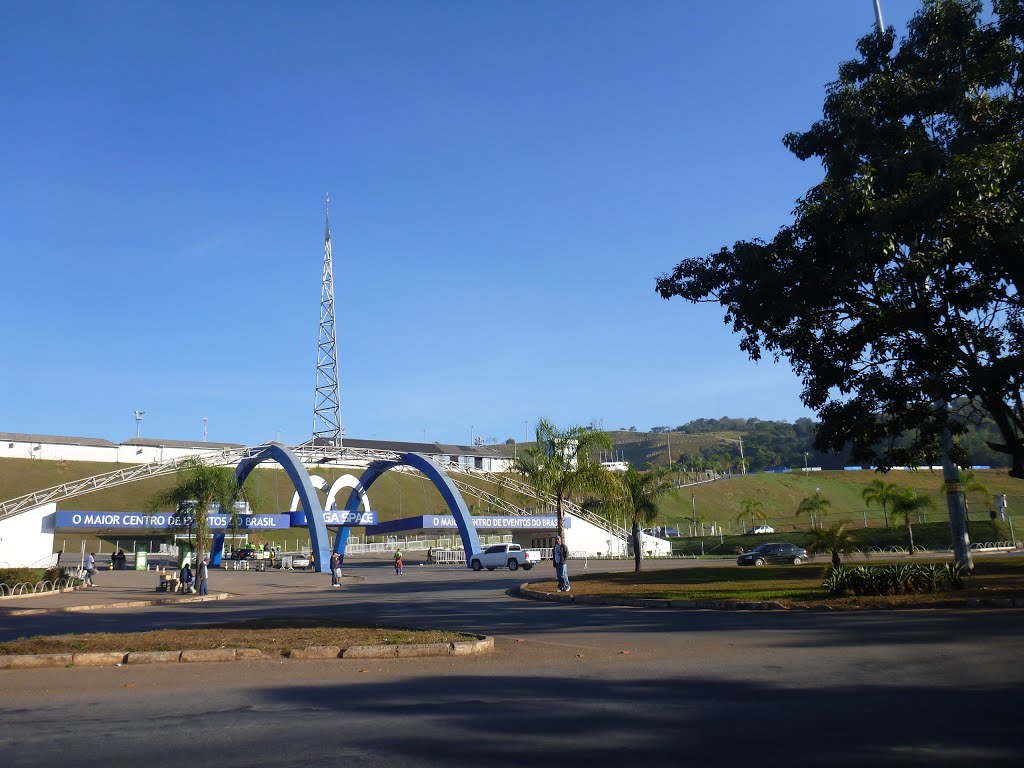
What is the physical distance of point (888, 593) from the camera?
18875 mm

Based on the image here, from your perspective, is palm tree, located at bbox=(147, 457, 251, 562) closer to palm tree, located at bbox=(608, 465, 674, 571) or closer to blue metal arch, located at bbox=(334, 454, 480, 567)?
blue metal arch, located at bbox=(334, 454, 480, 567)

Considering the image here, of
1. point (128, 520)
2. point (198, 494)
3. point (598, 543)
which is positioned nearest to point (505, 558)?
point (198, 494)

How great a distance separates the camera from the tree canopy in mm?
16094

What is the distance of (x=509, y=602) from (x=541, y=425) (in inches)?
553

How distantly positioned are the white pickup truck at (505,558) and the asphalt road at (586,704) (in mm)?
32574

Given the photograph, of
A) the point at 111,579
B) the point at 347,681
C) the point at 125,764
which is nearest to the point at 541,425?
the point at 111,579

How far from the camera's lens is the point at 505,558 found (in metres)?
47.8

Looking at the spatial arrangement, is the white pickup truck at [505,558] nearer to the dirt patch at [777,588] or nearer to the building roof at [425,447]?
the dirt patch at [777,588]

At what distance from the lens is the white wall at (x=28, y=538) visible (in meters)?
48.2

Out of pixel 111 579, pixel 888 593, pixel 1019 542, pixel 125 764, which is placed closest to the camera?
pixel 125 764

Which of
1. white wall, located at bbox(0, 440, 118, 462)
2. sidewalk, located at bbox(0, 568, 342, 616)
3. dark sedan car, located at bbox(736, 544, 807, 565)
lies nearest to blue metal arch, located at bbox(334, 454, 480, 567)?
sidewalk, located at bbox(0, 568, 342, 616)

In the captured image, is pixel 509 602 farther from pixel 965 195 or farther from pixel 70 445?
pixel 70 445

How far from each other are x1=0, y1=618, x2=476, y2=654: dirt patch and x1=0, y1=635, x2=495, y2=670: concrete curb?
0.23m

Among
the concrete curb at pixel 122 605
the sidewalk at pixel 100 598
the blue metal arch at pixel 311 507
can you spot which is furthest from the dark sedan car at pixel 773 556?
the sidewalk at pixel 100 598
